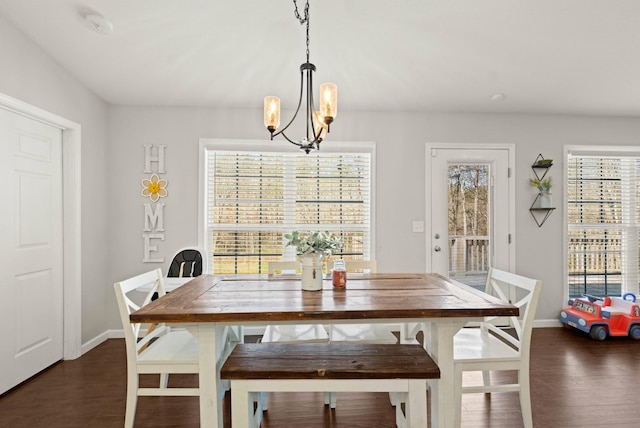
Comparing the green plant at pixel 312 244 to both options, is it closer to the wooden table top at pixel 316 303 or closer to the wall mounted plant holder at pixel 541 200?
the wooden table top at pixel 316 303

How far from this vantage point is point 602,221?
3814 mm

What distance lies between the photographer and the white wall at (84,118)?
218 centimetres

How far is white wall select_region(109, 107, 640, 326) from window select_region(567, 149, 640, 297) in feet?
0.98

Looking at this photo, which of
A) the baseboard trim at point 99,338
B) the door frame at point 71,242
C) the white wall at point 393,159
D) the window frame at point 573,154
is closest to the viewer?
the door frame at point 71,242

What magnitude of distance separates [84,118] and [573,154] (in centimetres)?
510

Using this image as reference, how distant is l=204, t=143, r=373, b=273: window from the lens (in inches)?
138

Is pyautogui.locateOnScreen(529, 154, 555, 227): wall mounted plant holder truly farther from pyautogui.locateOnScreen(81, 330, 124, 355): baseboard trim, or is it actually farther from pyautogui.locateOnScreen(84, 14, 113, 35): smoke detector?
pyautogui.locateOnScreen(81, 330, 124, 355): baseboard trim

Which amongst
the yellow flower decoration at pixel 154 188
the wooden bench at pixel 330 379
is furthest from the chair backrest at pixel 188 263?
the wooden bench at pixel 330 379

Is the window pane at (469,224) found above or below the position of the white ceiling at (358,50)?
below

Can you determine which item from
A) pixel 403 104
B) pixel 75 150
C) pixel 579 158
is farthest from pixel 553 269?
pixel 75 150

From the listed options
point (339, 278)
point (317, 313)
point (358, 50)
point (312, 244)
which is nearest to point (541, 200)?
point (358, 50)

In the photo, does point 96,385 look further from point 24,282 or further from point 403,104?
point 403,104

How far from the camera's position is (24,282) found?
2.40 m

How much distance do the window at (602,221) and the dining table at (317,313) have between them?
9.55ft
